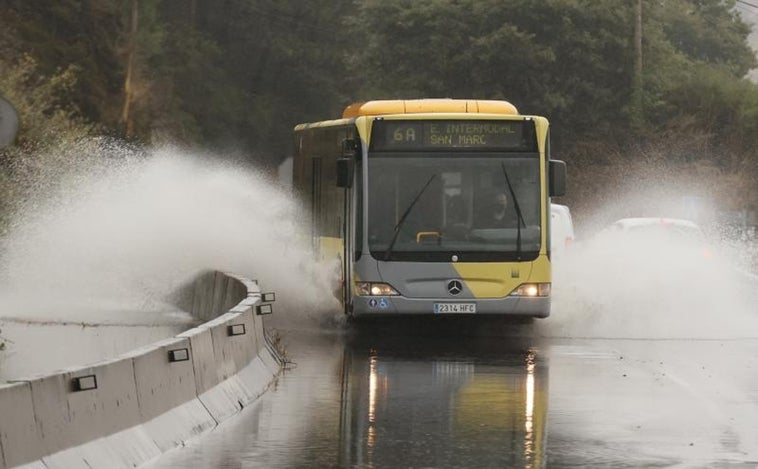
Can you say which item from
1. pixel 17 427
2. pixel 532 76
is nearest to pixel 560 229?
pixel 17 427

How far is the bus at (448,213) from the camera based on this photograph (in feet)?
77.4

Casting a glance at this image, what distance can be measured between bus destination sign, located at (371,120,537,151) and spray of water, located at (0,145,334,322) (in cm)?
350

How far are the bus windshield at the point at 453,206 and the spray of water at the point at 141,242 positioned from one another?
341cm

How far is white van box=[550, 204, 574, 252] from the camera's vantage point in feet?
116

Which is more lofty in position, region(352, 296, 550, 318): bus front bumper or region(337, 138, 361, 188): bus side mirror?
region(337, 138, 361, 188): bus side mirror

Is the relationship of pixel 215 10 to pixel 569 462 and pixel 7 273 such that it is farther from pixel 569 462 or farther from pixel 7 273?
pixel 569 462

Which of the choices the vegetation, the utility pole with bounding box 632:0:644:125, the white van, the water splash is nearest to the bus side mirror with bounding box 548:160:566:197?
the water splash

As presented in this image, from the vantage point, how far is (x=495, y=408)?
15695 mm

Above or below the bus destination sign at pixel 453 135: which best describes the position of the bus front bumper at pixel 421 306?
below

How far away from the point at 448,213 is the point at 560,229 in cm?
1248

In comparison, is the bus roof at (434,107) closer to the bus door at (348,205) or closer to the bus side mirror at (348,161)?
the bus door at (348,205)

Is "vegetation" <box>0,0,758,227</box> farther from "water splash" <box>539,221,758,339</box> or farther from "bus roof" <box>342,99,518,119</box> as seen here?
"bus roof" <box>342,99,518,119</box>

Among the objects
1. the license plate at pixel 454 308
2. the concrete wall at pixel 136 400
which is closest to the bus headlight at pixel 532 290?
the license plate at pixel 454 308

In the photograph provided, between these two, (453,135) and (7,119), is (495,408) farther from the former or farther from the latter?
(453,135)
